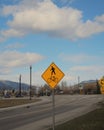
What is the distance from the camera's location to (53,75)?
16.0 metres

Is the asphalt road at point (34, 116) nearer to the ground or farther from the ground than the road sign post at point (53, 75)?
nearer to the ground

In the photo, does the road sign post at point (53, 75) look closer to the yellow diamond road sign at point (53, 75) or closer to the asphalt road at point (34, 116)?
the yellow diamond road sign at point (53, 75)

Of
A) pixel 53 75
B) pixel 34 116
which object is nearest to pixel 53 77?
pixel 53 75

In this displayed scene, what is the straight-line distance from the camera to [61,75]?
1593 cm

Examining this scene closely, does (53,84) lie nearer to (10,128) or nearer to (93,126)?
(93,126)

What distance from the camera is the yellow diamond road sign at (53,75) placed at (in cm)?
1591

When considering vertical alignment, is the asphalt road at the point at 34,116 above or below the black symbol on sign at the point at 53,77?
below

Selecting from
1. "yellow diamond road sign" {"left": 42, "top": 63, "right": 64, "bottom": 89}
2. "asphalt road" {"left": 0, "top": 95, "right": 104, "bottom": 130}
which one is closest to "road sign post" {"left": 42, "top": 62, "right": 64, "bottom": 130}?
"yellow diamond road sign" {"left": 42, "top": 63, "right": 64, "bottom": 89}

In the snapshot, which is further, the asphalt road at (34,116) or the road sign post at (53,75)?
the asphalt road at (34,116)

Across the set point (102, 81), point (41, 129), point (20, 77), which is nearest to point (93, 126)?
point (41, 129)

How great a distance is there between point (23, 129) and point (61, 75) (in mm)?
4658

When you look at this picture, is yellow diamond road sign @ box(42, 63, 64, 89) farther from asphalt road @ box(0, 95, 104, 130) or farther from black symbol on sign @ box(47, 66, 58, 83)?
asphalt road @ box(0, 95, 104, 130)

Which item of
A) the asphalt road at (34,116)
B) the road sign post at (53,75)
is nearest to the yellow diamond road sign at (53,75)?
the road sign post at (53,75)

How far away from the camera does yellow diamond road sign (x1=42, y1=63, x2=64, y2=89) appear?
52.2 feet
